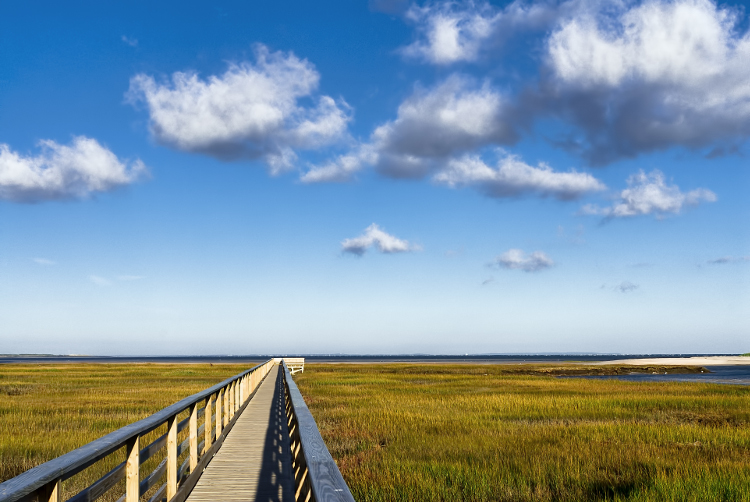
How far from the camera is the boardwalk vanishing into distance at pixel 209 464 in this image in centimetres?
278

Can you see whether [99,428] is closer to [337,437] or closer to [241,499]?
[337,437]

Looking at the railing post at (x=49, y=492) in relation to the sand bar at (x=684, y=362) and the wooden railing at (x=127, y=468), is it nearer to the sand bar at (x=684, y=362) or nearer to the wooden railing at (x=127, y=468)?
the wooden railing at (x=127, y=468)

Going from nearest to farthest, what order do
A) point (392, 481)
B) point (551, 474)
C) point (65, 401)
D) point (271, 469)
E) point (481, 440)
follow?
point (271, 469) → point (392, 481) → point (551, 474) → point (481, 440) → point (65, 401)

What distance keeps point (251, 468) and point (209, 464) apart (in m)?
0.64

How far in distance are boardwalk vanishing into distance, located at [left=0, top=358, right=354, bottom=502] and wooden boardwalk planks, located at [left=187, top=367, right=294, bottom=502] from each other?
11 millimetres

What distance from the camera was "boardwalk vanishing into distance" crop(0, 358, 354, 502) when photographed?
278 cm

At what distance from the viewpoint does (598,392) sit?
28891 millimetres

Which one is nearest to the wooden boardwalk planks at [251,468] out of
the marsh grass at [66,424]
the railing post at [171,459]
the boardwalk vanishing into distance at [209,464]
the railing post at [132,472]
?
the boardwalk vanishing into distance at [209,464]

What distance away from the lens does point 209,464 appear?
812 centimetres

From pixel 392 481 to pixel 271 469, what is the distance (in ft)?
5.88

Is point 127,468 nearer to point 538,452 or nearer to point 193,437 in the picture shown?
point 193,437

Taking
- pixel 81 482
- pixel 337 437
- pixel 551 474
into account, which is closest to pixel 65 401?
pixel 337 437

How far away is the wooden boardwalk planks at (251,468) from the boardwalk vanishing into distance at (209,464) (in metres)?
0.01

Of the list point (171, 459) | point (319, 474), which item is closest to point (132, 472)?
point (171, 459)
